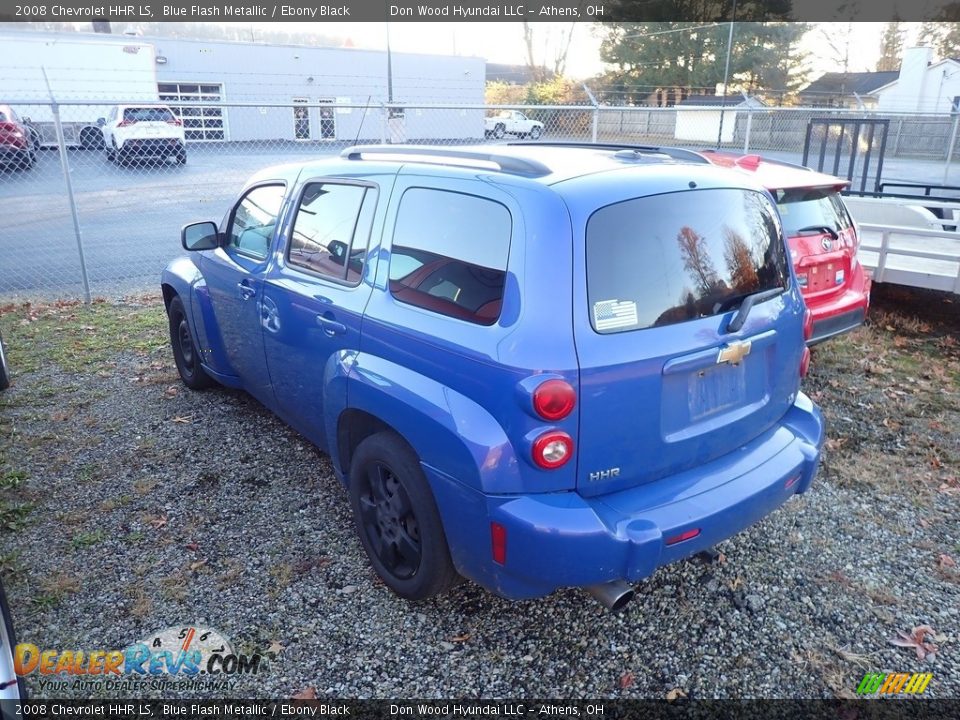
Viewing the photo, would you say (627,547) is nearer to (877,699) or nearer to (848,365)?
(877,699)

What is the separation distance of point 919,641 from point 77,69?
2972 cm

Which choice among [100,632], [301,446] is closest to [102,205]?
[301,446]

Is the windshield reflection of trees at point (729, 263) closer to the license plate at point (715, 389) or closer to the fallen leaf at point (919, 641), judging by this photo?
the license plate at point (715, 389)

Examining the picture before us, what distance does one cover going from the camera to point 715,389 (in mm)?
2816

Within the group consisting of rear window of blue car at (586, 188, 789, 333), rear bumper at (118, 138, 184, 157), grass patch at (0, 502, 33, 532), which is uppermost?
rear window of blue car at (586, 188, 789, 333)

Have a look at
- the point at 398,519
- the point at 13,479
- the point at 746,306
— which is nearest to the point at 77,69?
the point at 13,479

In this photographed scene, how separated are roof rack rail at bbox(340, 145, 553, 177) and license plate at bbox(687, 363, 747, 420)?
3.30ft

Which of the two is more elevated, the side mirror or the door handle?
the side mirror

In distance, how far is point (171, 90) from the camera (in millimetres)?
30500

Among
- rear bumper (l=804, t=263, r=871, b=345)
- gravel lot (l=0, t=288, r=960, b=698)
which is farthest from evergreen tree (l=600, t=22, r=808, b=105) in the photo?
gravel lot (l=0, t=288, r=960, b=698)

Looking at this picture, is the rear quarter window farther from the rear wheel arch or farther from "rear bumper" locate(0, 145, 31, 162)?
the rear wheel arch

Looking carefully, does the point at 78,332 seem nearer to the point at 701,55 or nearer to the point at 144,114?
the point at 144,114

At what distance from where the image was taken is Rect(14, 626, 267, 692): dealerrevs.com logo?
9.15ft

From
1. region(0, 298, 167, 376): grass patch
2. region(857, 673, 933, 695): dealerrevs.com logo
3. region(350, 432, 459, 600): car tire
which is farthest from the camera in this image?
region(0, 298, 167, 376): grass patch
